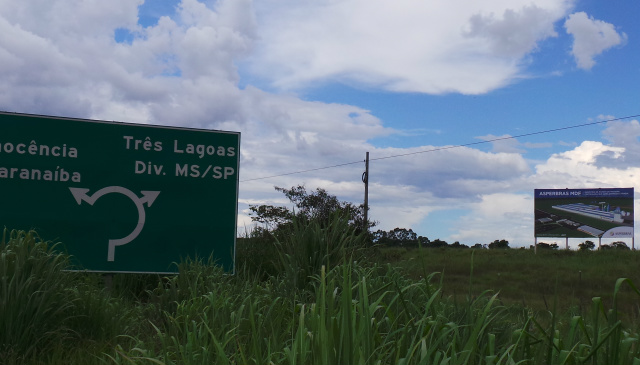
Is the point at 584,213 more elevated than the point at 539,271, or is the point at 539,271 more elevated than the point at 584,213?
the point at 584,213

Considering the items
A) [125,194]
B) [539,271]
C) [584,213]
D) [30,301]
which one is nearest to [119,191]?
[125,194]

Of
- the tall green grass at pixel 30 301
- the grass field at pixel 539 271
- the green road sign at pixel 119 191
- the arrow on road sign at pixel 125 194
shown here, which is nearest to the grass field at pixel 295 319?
the tall green grass at pixel 30 301

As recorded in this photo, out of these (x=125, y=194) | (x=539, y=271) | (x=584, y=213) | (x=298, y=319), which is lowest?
(x=298, y=319)

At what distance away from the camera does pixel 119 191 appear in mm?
11203

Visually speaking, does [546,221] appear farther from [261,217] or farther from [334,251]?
[334,251]

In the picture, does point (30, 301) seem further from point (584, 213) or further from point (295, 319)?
point (584, 213)

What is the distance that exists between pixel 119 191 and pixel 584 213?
42436 millimetres

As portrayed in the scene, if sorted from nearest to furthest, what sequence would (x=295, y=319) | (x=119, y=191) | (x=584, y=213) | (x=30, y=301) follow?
(x=295, y=319)
(x=30, y=301)
(x=119, y=191)
(x=584, y=213)

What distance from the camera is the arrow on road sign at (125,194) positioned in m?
11.1

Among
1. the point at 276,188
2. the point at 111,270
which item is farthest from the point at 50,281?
the point at 276,188

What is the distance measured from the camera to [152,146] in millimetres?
11453

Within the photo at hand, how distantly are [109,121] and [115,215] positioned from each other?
1532mm

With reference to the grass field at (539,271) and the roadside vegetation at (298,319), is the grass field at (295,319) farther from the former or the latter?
the grass field at (539,271)

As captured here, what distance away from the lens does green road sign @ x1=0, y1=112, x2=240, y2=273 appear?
36.2ft
